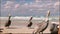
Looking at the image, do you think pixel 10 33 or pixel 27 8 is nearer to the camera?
pixel 10 33

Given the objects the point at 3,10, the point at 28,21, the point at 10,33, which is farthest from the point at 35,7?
the point at 10,33

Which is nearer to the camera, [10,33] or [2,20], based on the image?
[10,33]

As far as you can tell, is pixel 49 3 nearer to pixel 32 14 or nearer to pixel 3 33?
pixel 32 14

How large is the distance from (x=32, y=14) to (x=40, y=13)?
7.9 inches

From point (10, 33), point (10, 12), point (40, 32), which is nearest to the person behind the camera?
point (40, 32)

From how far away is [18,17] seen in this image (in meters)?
4.10

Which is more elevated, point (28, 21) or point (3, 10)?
point (3, 10)

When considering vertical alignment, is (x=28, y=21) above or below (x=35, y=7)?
below

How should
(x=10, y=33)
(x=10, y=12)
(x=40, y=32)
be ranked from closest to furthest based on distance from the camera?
(x=40, y=32), (x=10, y=33), (x=10, y=12)

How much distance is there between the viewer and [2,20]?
13.3 ft

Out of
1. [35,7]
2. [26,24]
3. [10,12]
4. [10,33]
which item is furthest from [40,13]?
[10,33]

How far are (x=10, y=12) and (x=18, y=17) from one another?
0.83ft

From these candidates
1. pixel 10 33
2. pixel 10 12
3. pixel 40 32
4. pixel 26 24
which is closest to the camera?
A: pixel 40 32

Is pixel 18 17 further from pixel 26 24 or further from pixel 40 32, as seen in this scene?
pixel 40 32
